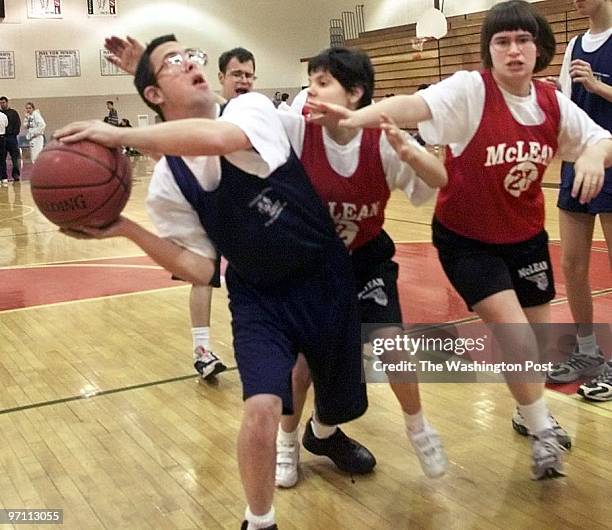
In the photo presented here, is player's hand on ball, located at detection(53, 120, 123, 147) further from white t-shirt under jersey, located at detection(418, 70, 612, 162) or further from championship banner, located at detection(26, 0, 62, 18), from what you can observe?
championship banner, located at detection(26, 0, 62, 18)

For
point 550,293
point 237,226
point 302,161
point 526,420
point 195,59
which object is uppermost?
point 195,59

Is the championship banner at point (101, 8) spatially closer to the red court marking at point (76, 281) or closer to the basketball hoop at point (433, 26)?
the basketball hoop at point (433, 26)

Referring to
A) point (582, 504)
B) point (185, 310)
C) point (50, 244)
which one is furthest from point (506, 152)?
point (50, 244)

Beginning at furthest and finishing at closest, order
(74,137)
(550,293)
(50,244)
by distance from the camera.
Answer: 1. (50,244)
2. (550,293)
3. (74,137)

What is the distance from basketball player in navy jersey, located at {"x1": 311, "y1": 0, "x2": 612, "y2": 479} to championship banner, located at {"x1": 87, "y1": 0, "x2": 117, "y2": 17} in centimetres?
2337

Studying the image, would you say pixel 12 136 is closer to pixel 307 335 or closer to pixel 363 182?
pixel 363 182

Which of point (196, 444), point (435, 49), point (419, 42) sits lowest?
point (196, 444)

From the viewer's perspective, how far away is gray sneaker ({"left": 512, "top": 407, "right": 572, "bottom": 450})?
3.31 meters

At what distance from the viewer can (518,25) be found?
2.96 m

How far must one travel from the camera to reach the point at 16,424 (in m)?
3.88

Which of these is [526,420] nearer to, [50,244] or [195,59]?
[195,59]

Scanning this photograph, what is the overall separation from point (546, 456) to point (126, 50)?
2196mm

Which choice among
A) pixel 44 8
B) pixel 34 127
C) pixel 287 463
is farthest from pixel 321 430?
pixel 44 8

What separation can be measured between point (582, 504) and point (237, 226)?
1594 millimetres
